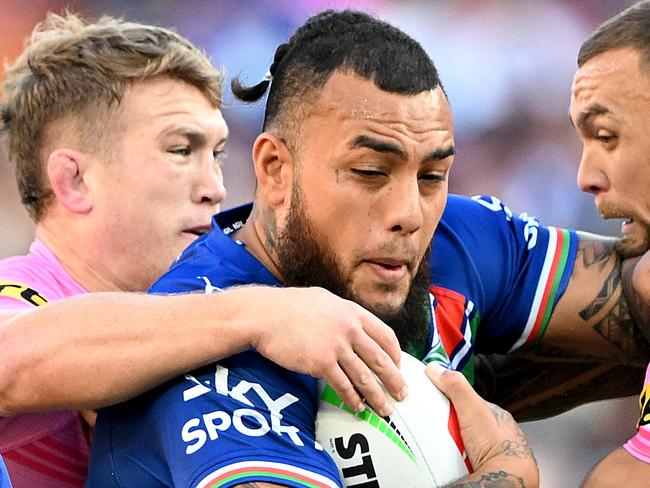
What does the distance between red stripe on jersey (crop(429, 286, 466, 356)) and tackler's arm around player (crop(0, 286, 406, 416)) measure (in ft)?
2.17

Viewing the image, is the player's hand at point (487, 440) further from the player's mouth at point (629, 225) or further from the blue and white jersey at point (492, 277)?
the player's mouth at point (629, 225)

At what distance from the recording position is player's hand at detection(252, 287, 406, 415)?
2389mm

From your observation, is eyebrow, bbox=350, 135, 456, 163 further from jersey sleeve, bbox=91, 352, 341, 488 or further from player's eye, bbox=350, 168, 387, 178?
jersey sleeve, bbox=91, 352, 341, 488

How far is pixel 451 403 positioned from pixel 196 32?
4451 mm

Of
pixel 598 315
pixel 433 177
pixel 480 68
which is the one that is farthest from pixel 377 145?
pixel 480 68

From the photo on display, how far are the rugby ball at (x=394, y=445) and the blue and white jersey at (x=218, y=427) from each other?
2.6 inches

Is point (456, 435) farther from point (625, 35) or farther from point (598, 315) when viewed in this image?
point (625, 35)

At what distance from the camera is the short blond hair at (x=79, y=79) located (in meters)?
3.78

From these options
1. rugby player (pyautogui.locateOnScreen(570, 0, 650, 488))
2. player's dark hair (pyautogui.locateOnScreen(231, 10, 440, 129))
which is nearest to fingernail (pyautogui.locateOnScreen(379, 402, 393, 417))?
player's dark hair (pyautogui.locateOnScreen(231, 10, 440, 129))

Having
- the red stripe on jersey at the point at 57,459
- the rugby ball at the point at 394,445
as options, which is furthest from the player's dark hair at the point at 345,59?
the red stripe on jersey at the point at 57,459

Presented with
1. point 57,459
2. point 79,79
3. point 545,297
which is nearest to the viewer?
point 57,459

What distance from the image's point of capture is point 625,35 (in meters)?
3.16

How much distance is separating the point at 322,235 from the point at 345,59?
44 cm

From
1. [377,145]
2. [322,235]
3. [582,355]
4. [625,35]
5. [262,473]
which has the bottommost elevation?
[582,355]
